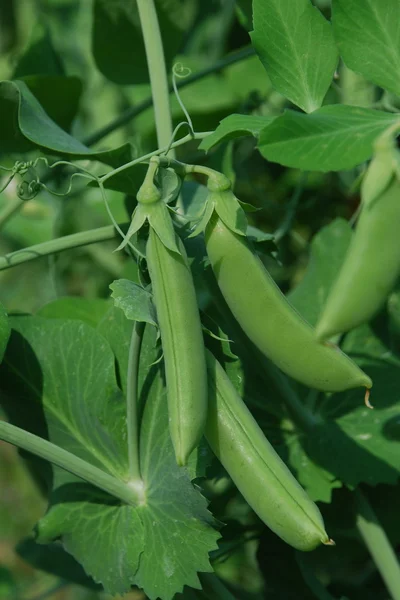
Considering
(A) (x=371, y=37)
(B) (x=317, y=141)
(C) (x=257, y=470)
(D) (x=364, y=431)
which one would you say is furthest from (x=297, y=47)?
(D) (x=364, y=431)

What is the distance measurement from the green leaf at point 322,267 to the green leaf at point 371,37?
0.49 meters

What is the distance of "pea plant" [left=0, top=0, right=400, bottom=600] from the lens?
83 centimetres

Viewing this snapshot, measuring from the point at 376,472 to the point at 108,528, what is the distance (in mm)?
382

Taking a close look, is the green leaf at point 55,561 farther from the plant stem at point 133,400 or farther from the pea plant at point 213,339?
the plant stem at point 133,400

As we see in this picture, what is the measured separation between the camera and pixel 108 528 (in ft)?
3.61

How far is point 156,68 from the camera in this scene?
1.10 metres

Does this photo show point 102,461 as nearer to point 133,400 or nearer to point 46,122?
point 133,400

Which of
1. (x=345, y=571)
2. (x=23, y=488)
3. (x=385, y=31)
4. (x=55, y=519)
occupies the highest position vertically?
(x=385, y=31)

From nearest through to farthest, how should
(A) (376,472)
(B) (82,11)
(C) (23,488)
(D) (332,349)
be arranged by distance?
(D) (332,349), (A) (376,472), (B) (82,11), (C) (23,488)

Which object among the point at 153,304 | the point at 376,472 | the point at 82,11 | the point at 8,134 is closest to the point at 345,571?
the point at 376,472

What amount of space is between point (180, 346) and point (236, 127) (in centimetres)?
23

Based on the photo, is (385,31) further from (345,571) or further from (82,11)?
(82,11)

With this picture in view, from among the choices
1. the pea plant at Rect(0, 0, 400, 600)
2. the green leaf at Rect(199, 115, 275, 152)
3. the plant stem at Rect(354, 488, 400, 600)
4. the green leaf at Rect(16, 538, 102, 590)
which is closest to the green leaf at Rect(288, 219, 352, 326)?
the pea plant at Rect(0, 0, 400, 600)

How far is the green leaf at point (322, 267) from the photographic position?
134 cm
